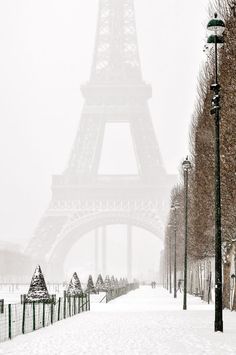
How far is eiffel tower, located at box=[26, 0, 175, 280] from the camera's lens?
13462 centimetres

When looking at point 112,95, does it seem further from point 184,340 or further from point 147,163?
point 184,340

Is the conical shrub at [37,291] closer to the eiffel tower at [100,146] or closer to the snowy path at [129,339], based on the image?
the snowy path at [129,339]

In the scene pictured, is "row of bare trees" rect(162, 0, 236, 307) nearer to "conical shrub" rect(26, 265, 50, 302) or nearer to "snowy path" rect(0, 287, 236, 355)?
"snowy path" rect(0, 287, 236, 355)

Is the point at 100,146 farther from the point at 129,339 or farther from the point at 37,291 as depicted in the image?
the point at 129,339

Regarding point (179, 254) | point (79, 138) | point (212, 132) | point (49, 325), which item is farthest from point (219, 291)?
point (79, 138)

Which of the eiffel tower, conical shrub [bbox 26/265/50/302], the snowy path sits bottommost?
the snowy path

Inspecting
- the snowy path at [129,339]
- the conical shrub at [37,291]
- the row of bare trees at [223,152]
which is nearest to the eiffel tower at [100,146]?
the row of bare trees at [223,152]

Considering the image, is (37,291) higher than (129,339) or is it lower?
higher

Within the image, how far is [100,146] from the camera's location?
138375 mm

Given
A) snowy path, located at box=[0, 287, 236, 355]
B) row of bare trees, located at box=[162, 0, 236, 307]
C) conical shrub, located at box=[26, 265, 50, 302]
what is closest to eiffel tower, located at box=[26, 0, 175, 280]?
row of bare trees, located at box=[162, 0, 236, 307]

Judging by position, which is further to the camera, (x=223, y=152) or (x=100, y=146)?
(x=100, y=146)

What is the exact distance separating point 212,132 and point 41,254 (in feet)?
330

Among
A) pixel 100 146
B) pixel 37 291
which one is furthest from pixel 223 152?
pixel 100 146

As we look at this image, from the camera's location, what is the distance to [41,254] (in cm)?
13625
